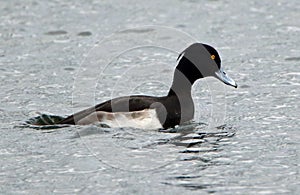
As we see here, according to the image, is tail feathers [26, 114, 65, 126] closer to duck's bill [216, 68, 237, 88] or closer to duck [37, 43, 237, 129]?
duck [37, 43, 237, 129]

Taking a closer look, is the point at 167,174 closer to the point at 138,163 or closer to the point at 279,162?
the point at 138,163

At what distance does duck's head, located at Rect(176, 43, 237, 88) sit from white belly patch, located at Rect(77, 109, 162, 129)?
812mm

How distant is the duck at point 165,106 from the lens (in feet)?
34.8

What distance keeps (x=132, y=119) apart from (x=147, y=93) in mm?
2024

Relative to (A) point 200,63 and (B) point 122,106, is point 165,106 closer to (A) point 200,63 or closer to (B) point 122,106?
(B) point 122,106

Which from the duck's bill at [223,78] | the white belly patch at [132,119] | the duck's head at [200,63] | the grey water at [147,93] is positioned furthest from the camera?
the duck's bill at [223,78]

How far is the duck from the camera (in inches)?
417

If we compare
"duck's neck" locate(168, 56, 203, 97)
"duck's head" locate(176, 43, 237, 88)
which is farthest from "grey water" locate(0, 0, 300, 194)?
"duck's head" locate(176, 43, 237, 88)

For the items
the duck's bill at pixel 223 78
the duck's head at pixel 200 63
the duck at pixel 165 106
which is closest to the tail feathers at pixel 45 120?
the duck at pixel 165 106

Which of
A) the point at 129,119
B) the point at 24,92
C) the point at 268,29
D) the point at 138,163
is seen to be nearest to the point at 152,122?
the point at 129,119

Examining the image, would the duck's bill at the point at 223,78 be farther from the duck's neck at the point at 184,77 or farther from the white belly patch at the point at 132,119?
the white belly patch at the point at 132,119

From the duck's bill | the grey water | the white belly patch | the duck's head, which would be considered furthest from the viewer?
the duck's bill

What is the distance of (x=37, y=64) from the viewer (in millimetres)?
13797

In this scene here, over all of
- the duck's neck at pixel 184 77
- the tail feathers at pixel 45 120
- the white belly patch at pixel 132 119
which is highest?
the duck's neck at pixel 184 77
